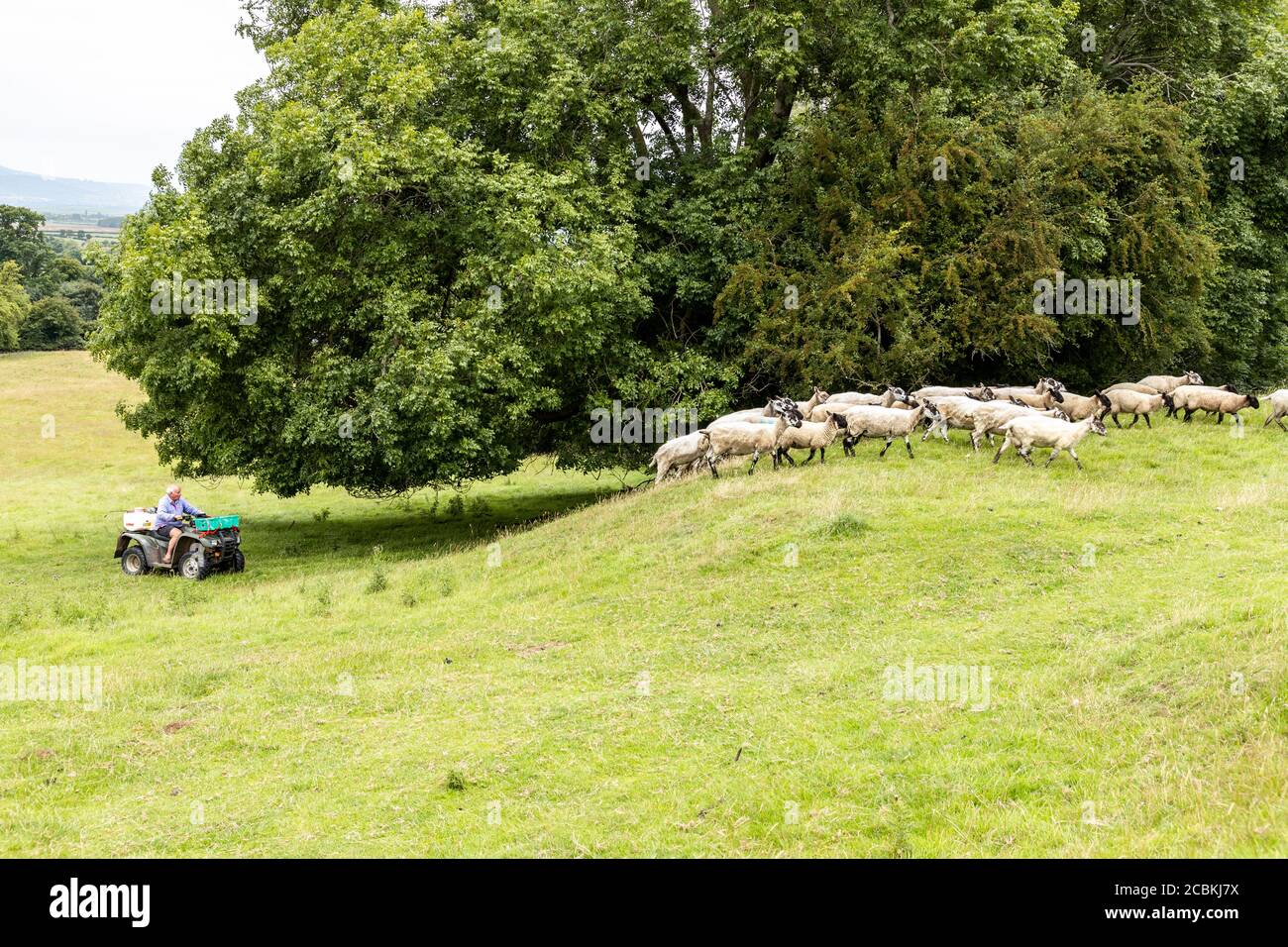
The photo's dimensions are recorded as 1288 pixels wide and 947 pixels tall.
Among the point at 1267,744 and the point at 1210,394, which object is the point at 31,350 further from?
the point at 1267,744

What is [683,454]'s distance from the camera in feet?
93.7

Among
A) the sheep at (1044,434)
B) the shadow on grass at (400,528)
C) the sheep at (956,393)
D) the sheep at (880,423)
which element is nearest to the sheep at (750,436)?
the sheep at (880,423)

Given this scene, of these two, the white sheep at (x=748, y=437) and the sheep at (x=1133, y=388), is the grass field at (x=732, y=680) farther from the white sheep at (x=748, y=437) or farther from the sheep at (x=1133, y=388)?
the sheep at (x=1133, y=388)

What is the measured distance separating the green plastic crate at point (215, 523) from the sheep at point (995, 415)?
1953 cm

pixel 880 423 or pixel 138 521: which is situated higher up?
pixel 880 423

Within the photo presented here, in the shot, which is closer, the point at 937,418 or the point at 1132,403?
the point at 937,418

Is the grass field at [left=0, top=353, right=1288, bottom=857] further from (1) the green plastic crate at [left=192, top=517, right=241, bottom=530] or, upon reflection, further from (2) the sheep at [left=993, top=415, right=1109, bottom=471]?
(1) the green plastic crate at [left=192, top=517, right=241, bottom=530]

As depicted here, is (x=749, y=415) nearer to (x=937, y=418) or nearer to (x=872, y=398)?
(x=872, y=398)

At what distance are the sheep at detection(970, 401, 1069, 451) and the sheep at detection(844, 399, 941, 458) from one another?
1504 millimetres

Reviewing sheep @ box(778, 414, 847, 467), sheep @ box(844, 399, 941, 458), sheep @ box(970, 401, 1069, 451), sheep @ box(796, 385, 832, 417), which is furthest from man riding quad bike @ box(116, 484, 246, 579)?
sheep @ box(970, 401, 1069, 451)

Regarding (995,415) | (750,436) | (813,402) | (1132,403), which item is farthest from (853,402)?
(1132,403)

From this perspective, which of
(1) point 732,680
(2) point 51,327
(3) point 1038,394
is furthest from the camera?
(2) point 51,327

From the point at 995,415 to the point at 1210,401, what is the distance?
8.61 m
